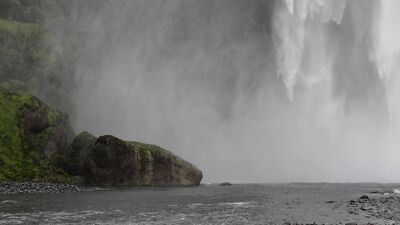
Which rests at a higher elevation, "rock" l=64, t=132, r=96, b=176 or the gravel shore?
"rock" l=64, t=132, r=96, b=176

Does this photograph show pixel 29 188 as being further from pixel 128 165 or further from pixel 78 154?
pixel 78 154

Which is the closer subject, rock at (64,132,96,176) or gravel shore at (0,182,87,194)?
gravel shore at (0,182,87,194)

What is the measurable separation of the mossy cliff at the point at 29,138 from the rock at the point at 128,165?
9.34 meters

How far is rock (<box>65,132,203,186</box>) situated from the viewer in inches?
4043

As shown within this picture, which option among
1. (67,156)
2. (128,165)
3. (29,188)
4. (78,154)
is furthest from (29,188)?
(67,156)

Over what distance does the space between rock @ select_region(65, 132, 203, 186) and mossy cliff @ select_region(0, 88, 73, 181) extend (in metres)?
9.34

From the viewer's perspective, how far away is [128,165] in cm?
10294

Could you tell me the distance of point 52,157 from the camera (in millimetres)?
117312

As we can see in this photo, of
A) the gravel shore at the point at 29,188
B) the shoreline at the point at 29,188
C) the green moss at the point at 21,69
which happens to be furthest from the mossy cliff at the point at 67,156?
the green moss at the point at 21,69

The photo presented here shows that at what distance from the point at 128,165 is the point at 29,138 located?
31.0 m

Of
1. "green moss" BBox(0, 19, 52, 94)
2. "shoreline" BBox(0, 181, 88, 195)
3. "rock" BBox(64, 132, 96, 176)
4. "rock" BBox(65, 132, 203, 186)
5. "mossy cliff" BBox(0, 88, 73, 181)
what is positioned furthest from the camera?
"green moss" BBox(0, 19, 52, 94)

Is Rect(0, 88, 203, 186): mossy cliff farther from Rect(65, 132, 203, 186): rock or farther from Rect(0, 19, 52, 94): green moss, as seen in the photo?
Rect(0, 19, 52, 94): green moss

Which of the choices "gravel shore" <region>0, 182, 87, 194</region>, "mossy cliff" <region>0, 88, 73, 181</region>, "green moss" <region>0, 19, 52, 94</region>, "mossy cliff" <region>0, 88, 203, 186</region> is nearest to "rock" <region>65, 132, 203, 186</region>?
"mossy cliff" <region>0, 88, 203, 186</region>

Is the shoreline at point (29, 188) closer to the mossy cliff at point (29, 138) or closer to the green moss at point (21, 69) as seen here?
the mossy cliff at point (29, 138)
